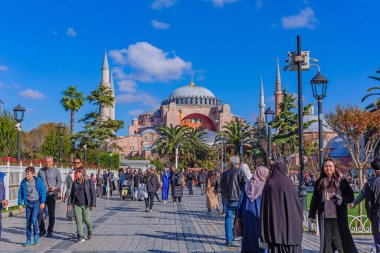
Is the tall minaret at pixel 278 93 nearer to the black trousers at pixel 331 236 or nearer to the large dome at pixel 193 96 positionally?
the large dome at pixel 193 96

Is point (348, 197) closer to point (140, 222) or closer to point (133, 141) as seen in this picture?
point (140, 222)

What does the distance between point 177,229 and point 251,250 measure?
5.32 metres

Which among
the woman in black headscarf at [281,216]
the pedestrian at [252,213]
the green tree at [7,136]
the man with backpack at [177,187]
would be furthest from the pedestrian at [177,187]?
the green tree at [7,136]

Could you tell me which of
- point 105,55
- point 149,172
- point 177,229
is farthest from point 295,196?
point 105,55

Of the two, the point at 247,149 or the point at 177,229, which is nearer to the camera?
the point at 177,229

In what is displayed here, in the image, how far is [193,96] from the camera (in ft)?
368

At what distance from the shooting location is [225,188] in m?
9.44

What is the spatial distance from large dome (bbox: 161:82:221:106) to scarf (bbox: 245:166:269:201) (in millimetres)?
104821

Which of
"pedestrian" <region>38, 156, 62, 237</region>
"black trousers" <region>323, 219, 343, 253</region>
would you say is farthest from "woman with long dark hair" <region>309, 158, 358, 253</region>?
"pedestrian" <region>38, 156, 62, 237</region>

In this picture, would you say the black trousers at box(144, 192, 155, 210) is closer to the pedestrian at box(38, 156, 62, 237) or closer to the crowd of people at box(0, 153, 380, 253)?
the pedestrian at box(38, 156, 62, 237)

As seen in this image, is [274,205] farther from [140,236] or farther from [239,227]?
[140,236]

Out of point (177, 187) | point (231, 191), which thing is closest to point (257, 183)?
point (231, 191)

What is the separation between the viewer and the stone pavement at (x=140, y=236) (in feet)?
27.9

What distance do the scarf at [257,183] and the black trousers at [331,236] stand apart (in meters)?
1.04
